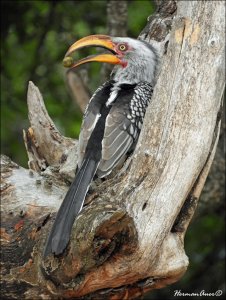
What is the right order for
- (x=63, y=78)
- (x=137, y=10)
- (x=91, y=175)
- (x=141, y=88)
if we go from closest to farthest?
1. (x=91, y=175)
2. (x=141, y=88)
3. (x=137, y=10)
4. (x=63, y=78)

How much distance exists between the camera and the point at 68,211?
3.99 metres

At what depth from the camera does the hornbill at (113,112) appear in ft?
14.5

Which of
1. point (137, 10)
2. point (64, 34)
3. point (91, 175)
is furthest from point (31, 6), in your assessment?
point (91, 175)

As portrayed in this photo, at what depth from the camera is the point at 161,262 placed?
13.8 feet

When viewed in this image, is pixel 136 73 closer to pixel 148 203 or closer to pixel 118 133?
pixel 118 133

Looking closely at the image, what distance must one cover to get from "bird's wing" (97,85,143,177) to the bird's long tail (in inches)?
5.6

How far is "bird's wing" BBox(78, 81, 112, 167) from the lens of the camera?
4.68 metres

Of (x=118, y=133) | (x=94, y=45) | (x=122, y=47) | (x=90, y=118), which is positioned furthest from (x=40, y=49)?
(x=118, y=133)

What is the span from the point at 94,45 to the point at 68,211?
134 cm

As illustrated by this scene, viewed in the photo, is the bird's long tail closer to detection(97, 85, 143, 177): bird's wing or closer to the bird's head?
detection(97, 85, 143, 177): bird's wing

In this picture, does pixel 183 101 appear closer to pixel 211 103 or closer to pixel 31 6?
pixel 211 103

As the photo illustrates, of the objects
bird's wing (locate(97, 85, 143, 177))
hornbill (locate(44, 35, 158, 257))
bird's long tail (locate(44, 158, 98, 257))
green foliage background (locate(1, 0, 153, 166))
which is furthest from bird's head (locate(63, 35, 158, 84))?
green foliage background (locate(1, 0, 153, 166))

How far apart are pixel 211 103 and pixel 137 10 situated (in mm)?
3177

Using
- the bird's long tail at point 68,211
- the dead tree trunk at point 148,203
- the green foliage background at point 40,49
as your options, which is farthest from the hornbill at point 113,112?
the green foliage background at point 40,49
